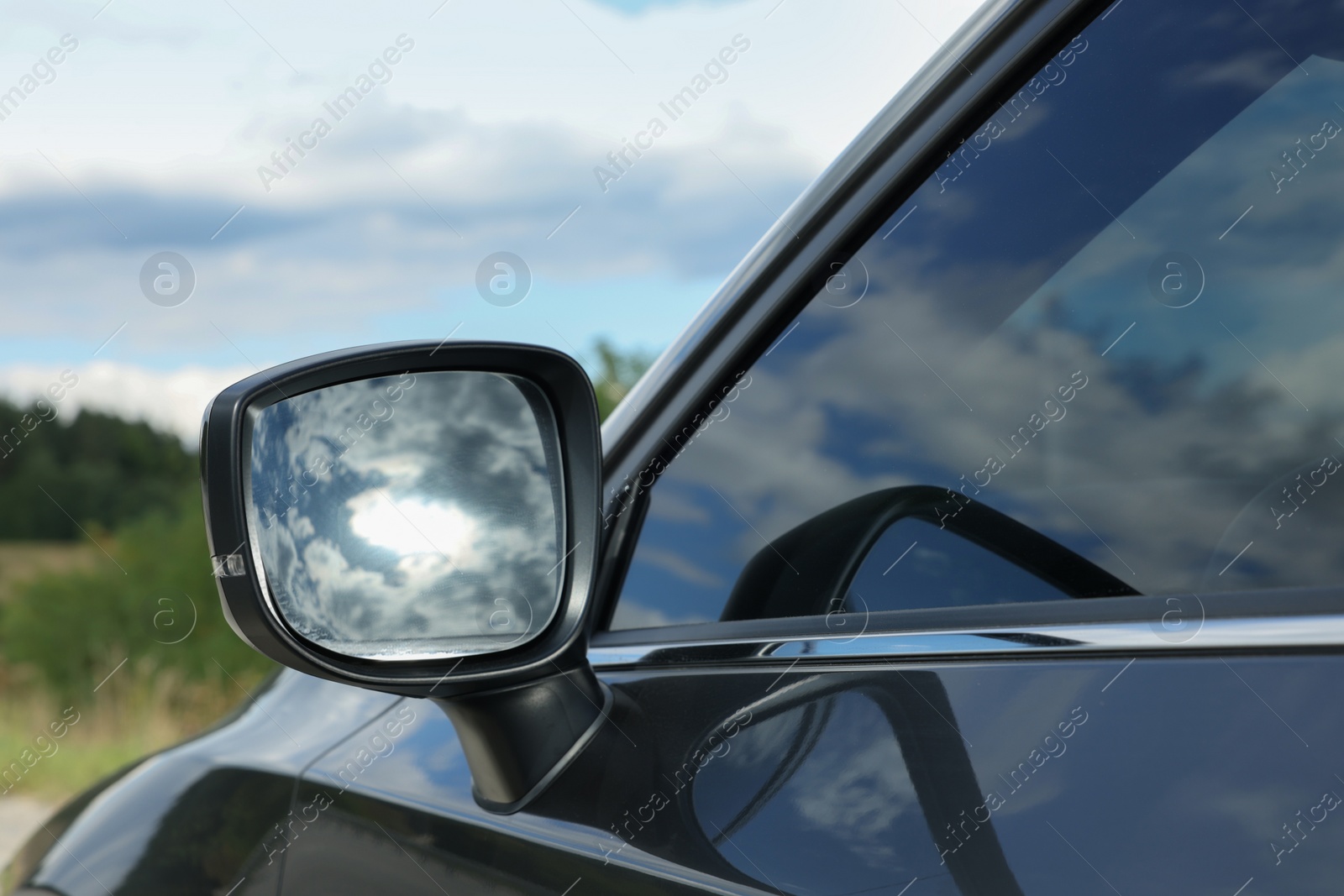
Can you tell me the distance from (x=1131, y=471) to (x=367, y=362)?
0.82 metres

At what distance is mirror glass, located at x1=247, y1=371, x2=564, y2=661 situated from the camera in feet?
4.15

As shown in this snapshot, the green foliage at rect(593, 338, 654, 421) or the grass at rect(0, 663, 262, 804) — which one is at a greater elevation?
the green foliage at rect(593, 338, 654, 421)

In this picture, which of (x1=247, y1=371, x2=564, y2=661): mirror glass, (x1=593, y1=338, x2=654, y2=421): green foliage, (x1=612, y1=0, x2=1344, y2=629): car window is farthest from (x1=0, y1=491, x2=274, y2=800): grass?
(x1=612, y1=0, x2=1344, y2=629): car window

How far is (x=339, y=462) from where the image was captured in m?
1.34

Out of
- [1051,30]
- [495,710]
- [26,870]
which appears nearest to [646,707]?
[495,710]

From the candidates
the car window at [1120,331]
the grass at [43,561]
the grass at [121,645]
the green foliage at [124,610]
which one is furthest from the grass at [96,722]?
the car window at [1120,331]

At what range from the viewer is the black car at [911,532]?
885 mm

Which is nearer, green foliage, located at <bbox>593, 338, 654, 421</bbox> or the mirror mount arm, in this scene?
the mirror mount arm

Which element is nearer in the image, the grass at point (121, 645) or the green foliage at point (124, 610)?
the grass at point (121, 645)

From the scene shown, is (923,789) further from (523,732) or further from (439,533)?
(439,533)

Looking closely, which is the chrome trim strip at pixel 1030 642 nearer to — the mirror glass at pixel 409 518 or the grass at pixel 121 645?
the mirror glass at pixel 409 518

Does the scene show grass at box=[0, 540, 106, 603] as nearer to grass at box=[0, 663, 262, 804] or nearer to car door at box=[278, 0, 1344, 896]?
grass at box=[0, 663, 262, 804]

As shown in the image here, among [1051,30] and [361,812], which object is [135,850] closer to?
[361,812]

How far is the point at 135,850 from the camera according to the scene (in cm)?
190
